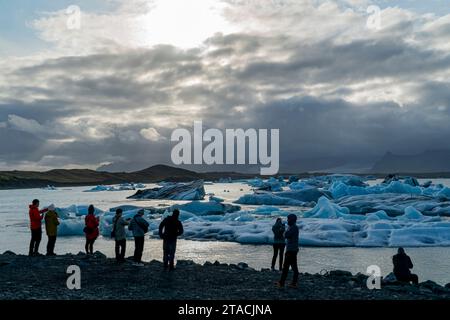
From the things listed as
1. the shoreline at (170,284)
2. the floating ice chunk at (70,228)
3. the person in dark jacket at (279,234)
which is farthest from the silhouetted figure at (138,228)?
the floating ice chunk at (70,228)

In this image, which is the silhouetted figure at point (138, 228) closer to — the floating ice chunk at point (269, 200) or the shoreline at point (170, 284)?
the shoreline at point (170, 284)

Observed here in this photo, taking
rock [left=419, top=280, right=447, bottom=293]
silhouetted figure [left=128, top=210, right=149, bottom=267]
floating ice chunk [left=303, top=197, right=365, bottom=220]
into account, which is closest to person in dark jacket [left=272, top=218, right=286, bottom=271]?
silhouetted figure [left=128, top=210, right=149, bottom=267]

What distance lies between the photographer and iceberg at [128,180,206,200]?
65.8 meters

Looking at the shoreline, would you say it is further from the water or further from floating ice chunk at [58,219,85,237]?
floating ice chunk at [58,219,85,237]

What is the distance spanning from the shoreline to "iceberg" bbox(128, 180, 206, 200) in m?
50.9

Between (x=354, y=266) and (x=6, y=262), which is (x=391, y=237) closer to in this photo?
(x=354, y=266)

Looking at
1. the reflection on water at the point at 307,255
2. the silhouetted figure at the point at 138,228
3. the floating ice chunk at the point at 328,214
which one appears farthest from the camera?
the floating ice chunk at the point at 328,214

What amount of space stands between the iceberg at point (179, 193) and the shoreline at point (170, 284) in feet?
167

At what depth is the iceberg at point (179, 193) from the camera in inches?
2591

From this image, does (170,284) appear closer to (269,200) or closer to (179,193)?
(269,200)

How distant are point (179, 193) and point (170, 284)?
5849 centimetres

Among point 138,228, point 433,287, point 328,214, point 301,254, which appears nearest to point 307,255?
point 301,254

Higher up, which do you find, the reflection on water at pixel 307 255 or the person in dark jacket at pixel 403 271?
the person in dark jacket at pixel 403 271
